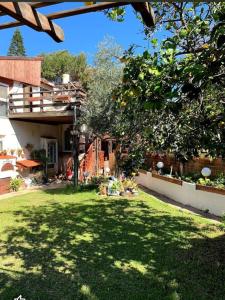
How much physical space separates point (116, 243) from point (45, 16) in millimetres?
5559

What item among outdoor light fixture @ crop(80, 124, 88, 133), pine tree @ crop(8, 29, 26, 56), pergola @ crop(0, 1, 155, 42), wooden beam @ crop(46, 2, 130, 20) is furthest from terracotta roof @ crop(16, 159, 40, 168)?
pine tree @ crop(8, 29, 26, 56)

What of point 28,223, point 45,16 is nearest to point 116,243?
point 28,223

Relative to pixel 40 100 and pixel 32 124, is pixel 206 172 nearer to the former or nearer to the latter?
pixel 40 100

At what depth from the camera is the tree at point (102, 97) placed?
51.6 ft

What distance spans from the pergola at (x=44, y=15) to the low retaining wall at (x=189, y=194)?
8639mm

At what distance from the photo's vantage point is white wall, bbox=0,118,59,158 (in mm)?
17469

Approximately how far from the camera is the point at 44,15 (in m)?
2.69

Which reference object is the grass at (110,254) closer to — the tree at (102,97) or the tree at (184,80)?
the tree at (184,80)

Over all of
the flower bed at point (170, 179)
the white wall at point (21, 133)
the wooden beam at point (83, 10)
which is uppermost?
the wooden beam at point (83, 10)

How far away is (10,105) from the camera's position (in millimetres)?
17922

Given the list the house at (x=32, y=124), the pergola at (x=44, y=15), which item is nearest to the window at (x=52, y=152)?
the house at (x=32, y=124)

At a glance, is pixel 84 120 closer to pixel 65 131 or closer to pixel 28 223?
pixel 65 131

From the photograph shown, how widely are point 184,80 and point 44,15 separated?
165cm

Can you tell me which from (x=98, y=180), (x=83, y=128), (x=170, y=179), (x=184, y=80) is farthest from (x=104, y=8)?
(x=83, y=128)
